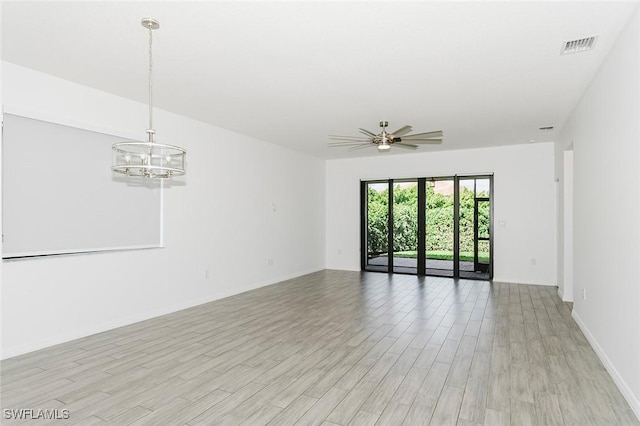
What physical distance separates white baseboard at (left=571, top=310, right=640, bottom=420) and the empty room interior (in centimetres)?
3

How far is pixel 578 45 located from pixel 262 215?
5389 millimetres

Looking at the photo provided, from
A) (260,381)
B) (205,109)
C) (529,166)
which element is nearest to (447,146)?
(529,166)

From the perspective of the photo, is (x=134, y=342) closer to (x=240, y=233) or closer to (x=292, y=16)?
(x=240, y=233)

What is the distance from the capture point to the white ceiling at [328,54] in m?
2.67

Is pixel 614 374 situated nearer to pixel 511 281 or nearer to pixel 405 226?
pixel 511 281

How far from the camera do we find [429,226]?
8406mm

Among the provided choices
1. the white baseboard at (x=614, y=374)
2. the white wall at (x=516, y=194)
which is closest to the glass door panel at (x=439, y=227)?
the white wall at (x=516, y=194)

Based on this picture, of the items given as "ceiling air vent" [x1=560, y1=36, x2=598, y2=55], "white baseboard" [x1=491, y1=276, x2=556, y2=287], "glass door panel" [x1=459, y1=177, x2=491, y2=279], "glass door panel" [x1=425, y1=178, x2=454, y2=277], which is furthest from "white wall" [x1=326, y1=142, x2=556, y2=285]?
"ceiling air vent" [x1=560, y1=36, x2=598, y2=55]

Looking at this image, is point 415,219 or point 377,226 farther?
point 377,226

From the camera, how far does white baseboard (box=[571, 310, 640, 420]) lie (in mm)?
2584

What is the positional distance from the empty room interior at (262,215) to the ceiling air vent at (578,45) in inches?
0.7

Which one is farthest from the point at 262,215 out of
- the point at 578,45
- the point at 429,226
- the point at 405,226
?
the point at 578,45

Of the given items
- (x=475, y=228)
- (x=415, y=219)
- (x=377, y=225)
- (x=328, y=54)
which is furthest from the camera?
(x=377, y=225)

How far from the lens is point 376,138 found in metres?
5.23
